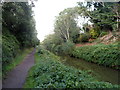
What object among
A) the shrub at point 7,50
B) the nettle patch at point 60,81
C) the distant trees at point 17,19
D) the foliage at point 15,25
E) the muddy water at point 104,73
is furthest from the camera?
the distant trees at point 17,19

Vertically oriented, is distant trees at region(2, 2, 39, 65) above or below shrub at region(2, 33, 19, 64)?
above

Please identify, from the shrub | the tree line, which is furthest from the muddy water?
the tree line

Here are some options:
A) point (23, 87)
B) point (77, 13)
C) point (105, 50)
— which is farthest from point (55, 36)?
point (23, 87)

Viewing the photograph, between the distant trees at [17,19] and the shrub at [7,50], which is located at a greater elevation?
the distant trees at [17,19]

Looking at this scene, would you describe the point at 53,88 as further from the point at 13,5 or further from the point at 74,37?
the point at 74,37

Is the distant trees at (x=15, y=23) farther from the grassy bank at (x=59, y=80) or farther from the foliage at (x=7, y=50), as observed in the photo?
the grassy bank at (x=59, y=80)

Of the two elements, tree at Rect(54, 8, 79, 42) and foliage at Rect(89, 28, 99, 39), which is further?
tree at Rect(54, 8, 79, 42)

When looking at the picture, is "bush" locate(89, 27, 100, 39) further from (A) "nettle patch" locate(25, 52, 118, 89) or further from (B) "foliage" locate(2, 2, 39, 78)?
(A) "nettle patch" locate(25, 52, 118, 89)

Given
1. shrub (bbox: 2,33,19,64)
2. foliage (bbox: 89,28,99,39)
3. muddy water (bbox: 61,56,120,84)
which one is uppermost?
foliage (bbox: 89,28,99,39)

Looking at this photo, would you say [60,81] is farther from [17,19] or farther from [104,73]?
[17,19]

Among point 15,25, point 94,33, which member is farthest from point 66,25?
point 15,25

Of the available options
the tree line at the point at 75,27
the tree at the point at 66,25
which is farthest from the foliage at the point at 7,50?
the tree at the point at 66,25

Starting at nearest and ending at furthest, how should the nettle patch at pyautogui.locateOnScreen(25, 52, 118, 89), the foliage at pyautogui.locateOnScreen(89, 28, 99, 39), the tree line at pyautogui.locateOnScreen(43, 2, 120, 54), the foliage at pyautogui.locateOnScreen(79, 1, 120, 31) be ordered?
1. the nettle patch at pyautogui.locateOnScreen(25, 52, 118, 89)
2. the foliage at pyautogui.locateOnScreen(79, 1, 120, 31)
3. the tree line at pyautogui.locateOnScreen(43, 2, 120, 54)
4. the foliage at pyautogui.locateOnScreen(89, 28, 99, 39)

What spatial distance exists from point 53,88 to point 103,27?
2675cm
